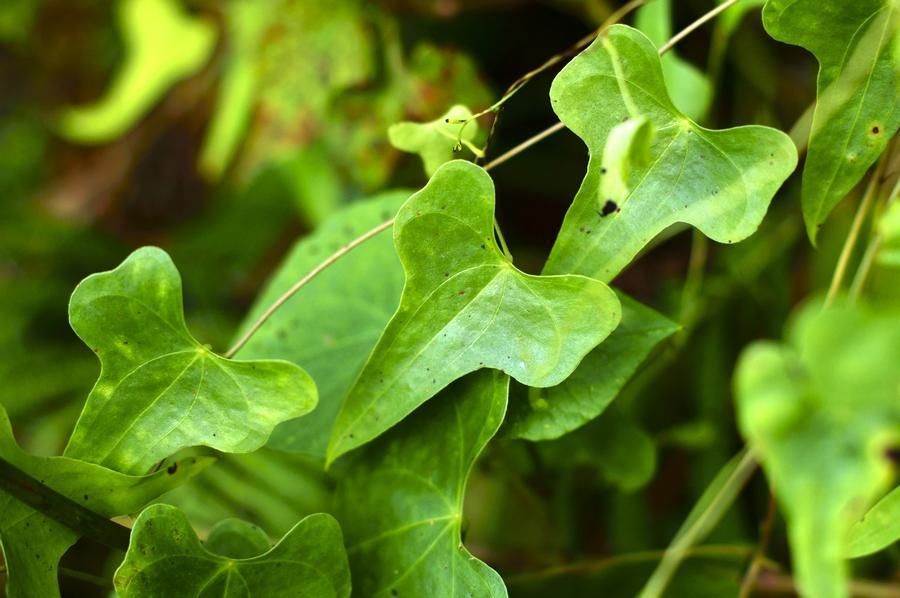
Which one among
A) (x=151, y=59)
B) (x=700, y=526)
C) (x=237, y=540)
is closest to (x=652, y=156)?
(x=700, y=526)

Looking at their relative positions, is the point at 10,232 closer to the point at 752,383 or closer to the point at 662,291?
the point at 662,291

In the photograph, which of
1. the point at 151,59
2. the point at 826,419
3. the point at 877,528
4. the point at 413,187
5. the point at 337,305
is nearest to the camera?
the point at 826,419

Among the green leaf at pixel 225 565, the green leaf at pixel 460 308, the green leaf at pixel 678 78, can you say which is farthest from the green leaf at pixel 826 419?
the green leaf at pixel 678 78

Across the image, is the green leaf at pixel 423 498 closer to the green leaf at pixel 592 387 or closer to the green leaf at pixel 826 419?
the green leaf at pixel 592 387

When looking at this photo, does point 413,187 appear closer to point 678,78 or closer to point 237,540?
point 678,78

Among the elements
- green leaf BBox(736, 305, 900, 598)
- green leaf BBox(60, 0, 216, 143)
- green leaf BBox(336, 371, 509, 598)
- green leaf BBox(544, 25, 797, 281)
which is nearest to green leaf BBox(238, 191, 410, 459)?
green leaf BBox(336, 371, 509, 598)

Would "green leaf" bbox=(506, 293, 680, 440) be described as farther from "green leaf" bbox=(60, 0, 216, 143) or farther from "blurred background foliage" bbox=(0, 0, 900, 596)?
"green leaf" bbox=(60, 0, 216, 143)
